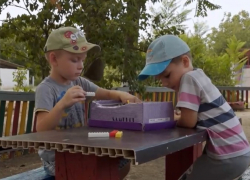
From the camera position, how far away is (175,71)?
1.98 meters

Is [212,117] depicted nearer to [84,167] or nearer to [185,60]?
[185,60]

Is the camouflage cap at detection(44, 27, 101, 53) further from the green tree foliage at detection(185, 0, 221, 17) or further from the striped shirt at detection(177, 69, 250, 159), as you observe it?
the green tree foliage at detection(185, 0, 221, 17)

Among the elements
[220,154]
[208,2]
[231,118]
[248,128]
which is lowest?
[248,128]

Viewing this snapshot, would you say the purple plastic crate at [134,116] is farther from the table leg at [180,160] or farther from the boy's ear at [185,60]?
the table leg at [180,160]

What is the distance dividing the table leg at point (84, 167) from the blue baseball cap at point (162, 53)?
0.50 m

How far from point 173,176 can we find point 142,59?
2696mm

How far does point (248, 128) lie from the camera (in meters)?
7.57

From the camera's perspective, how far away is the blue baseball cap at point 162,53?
1.91 meters

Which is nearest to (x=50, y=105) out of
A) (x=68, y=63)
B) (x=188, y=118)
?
(x=68, y=63)

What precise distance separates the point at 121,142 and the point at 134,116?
0.40 metres

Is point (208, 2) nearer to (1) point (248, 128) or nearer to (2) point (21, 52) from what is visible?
(1) point (248, 128)

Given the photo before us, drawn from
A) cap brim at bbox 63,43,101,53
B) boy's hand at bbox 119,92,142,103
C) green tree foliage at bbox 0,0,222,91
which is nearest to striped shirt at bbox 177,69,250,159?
boy's hand at bbox 119,92,142,103

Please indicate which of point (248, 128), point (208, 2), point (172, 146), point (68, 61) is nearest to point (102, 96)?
point (68, 61)

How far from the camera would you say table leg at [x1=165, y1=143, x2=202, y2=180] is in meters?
2.40
